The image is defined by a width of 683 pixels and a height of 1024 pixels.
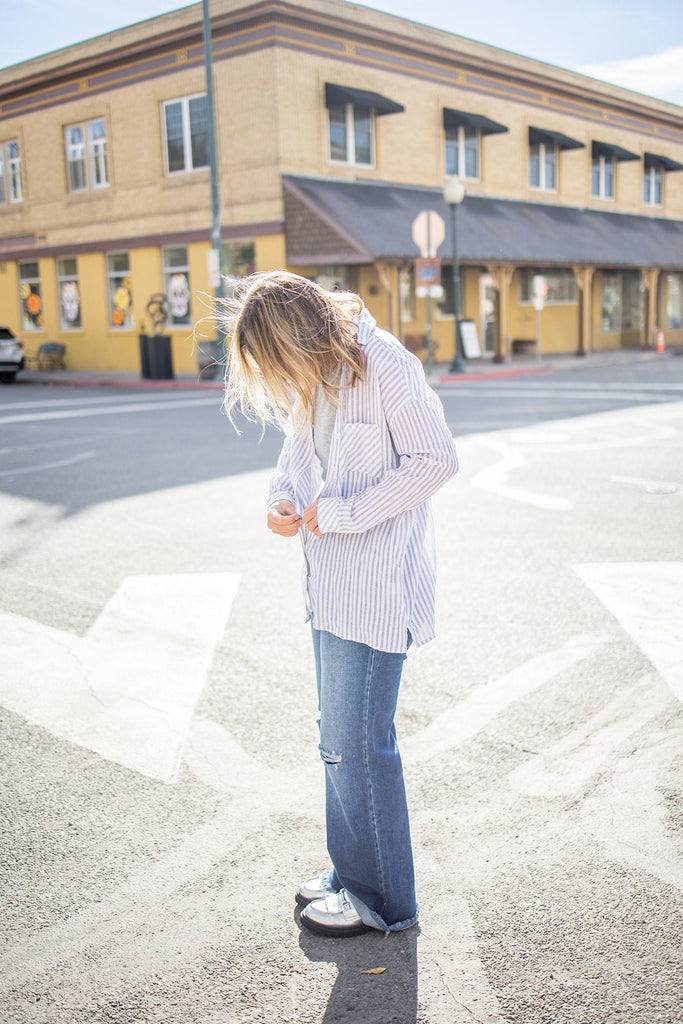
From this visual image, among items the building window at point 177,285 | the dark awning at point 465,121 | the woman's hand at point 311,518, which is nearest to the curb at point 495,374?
the dark awning at point 465,121

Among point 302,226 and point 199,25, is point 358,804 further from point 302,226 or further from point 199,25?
point 199,25

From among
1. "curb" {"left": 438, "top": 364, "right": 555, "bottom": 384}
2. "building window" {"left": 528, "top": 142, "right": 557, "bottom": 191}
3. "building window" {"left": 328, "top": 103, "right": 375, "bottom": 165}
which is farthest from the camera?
"building window" {"left": 528, "top": 142, "right": 557, "bottom": 191}

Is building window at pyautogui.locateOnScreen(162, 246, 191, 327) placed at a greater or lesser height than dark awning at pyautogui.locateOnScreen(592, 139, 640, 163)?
lesser

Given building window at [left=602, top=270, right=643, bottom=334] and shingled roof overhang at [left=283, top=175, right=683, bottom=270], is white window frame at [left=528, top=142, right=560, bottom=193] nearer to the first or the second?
shingled roof overhang at [left=283, top=175, right=683, bottom=270]

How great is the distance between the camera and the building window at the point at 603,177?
34.2 m

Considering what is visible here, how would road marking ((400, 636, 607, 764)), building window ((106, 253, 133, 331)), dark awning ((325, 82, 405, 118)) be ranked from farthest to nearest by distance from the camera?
building window ((106, 253, 133, 331)) → dark awning ((325, 82, 405, 118)) → road marking ((400, 636, 607, 764))

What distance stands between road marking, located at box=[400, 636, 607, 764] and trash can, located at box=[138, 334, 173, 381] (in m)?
21.0

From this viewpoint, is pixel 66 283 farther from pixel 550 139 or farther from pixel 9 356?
pixel 550 139

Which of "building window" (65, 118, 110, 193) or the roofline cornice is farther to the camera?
"building window" (65, 118, 110, 193)

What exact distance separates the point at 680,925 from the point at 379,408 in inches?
62.4

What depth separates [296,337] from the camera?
2.40 metres

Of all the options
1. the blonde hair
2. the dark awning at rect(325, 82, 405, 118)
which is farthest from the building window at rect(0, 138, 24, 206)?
the blonde hair

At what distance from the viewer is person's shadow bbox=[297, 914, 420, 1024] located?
2330 millimetres

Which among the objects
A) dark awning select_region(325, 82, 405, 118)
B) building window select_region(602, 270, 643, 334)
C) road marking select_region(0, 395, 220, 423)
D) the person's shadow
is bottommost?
the person's shadow
